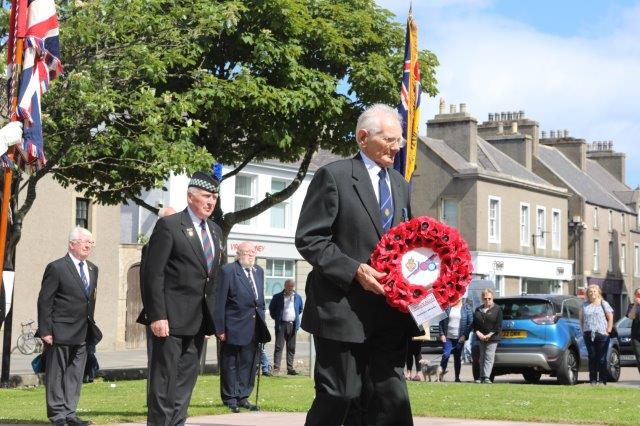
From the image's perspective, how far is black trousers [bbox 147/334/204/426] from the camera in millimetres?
8805

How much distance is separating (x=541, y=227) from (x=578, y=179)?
20.8 feet

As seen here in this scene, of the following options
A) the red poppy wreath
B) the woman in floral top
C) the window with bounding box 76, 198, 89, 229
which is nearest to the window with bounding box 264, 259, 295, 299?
the window with bounding box 76, 198, 89, 229

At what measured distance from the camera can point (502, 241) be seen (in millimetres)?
58406

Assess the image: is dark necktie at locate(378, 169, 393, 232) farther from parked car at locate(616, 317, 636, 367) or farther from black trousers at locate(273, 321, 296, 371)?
parked car at locate(616, 317, 636, 367)

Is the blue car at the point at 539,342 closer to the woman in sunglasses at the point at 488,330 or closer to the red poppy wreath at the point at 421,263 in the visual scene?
the woman in sunglasses at the point at 488,330

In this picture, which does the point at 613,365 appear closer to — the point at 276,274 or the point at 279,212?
the point at 276,274

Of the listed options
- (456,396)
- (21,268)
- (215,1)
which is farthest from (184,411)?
(21,268)

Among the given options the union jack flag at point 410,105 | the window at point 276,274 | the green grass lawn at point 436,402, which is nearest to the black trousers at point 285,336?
the green grass lawn at point 436,402

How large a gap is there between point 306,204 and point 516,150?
2257 inches

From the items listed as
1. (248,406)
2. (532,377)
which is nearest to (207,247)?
(248,406)

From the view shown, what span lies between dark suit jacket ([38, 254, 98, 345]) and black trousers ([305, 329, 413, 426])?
5694 millimetres

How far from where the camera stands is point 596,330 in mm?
21016

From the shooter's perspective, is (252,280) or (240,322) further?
(252,280)

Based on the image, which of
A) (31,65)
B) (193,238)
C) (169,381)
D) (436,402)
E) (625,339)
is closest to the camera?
(169,381)
